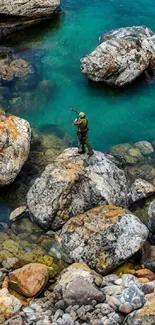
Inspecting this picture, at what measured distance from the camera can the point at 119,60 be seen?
27359 millimetres

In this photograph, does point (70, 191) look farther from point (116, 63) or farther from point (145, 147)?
point (116, 63)

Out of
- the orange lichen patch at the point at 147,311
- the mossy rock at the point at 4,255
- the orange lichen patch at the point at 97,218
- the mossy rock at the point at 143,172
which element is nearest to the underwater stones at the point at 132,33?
the mossy rock at the point at 143,172

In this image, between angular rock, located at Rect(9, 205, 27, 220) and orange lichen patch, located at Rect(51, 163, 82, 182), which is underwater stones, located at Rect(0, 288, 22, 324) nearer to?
angular rock, located at Rect(9, 205, 27, 220)

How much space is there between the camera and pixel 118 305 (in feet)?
47.2

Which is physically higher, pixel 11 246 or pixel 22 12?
pixel 22 12

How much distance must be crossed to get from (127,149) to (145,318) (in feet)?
40.0

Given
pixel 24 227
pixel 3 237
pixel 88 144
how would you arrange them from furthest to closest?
pixel 88 144, pixel 24 227, pixel 3 237

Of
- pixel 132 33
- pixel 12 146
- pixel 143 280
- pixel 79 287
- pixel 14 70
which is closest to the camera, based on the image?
pixel 79 287

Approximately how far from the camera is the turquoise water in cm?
2548

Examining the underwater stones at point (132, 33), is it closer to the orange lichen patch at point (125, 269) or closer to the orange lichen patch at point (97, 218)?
the orange lichen patch at point (97, 218)

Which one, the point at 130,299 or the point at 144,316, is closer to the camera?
the point at 144,316

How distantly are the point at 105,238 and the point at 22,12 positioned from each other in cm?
2188

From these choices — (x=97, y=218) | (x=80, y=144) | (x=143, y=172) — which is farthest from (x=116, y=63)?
(x=97, y=218)

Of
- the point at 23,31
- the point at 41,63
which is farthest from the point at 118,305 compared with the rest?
the point at 23,31
